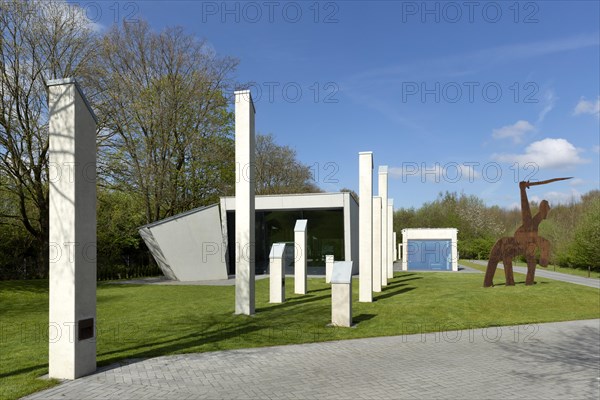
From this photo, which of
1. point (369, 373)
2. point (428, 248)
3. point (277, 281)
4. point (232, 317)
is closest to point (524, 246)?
point (277, 281)

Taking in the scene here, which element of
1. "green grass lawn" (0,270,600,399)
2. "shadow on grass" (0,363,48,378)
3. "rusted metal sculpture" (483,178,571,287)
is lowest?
"green grass lawn" (0,270,600,399)

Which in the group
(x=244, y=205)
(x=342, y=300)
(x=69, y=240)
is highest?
(x=244, y=205)

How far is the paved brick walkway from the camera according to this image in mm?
5934

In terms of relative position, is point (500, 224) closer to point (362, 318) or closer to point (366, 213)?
point (366, 213)

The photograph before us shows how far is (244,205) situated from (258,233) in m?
18.4

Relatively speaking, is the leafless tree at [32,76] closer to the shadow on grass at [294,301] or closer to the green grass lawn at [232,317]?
the green grass lawn at [232,317]

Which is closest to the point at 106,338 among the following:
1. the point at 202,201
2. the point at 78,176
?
the point at 78,176

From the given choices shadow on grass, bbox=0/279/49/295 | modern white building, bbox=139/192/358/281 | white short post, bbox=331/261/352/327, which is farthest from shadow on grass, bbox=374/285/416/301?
shadow on grass, bbox=0/279/49/295

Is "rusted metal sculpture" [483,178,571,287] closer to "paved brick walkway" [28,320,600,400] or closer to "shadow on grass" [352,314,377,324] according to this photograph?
"shadow on grass" [352,314,377,324]

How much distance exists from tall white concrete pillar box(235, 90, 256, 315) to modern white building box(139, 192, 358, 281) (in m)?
13.1

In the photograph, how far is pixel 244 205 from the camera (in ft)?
39.4

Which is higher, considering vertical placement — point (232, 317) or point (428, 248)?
point (232, 317)

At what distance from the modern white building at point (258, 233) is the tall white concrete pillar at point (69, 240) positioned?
57.3 feet

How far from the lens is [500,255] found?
58.9ft
